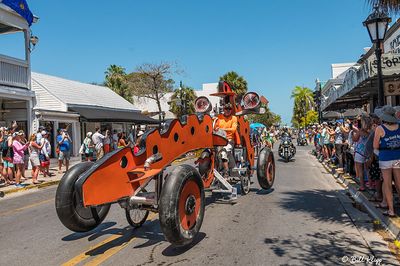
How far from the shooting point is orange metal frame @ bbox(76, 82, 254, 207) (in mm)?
4637

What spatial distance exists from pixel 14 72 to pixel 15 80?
367 millimetres

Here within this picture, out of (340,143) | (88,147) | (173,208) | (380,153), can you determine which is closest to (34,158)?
(88,147)

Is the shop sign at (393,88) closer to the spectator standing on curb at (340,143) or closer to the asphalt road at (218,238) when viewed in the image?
the spectator standing on curb at (340,143)

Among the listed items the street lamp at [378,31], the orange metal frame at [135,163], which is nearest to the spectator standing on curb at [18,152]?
the orange metal frame at [135,163]

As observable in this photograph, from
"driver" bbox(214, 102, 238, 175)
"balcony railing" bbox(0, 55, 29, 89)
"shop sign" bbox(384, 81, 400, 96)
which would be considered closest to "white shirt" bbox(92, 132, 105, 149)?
"balcony railing" bbox(0, 55, 29, 89)

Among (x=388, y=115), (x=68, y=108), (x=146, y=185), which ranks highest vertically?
(x=68, y=108)

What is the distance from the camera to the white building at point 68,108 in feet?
67.1

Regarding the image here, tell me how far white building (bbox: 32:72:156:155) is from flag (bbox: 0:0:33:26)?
424 centimetres

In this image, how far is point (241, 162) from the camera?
30.1 ft

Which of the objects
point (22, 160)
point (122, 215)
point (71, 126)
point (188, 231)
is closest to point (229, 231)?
point (188, 231)

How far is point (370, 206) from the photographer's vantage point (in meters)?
7.48

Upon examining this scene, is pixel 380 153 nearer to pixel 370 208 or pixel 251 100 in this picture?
pixel 370 208

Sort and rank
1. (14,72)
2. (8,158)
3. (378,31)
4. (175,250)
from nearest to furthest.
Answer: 1. (175,250)
2. (378,31)
3. (8,158)
4. (14,72)

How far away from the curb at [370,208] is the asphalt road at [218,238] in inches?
18.3
